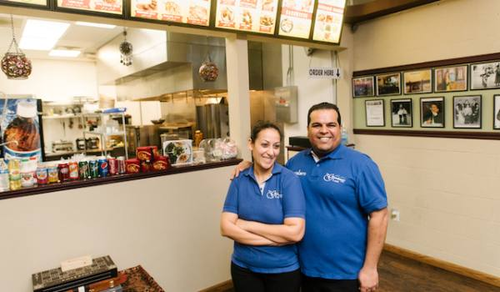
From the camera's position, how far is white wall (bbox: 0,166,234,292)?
2.25 m

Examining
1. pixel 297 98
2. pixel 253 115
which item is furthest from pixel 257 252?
pixel 253 115

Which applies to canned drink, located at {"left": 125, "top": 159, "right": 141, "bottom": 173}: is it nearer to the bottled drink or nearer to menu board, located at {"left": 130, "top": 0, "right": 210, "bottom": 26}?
the bottled drink

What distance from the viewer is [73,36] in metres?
6.37

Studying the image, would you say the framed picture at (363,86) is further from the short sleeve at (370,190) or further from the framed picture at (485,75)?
the short sleeve at (370,190)

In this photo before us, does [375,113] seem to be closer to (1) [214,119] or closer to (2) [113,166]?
(2) [113,166]

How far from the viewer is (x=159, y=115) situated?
27.6 feet

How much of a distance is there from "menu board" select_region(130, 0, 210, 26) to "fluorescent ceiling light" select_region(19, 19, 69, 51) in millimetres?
3414

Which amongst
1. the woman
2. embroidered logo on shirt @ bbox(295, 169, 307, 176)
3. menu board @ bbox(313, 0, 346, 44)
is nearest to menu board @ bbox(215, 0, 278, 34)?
menu board @ bbox(313, 0, 346, 44)

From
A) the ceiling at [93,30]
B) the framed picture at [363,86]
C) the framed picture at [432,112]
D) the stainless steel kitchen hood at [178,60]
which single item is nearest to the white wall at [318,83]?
the framed picture at [363,86]

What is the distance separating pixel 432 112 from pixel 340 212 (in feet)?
7.59

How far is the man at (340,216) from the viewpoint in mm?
1676

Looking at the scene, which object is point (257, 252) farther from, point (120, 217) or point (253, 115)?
point (253, 115)

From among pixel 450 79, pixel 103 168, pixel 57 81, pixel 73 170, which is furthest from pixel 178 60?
pixel 57 81

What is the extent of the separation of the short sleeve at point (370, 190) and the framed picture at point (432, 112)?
Result: 214 centimetres
